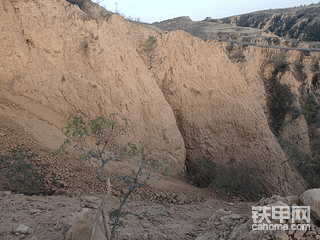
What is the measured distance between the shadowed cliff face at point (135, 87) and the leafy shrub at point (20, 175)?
1.21m

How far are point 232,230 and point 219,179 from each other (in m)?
4.32

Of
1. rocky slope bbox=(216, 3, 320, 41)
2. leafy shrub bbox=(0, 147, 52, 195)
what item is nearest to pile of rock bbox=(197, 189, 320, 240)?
leafy shrub bbox=(0, 147, 52, 195)

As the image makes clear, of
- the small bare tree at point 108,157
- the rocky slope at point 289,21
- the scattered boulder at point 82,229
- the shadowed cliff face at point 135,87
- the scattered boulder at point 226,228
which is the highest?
the rocky slope at point 289,21

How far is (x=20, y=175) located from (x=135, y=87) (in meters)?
5.36

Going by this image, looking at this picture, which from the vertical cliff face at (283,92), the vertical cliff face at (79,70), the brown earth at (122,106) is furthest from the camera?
the vertical cliff face at (283,92)

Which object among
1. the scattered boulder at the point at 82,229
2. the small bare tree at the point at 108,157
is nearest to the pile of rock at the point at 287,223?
the small bare tree at the point at 108,157

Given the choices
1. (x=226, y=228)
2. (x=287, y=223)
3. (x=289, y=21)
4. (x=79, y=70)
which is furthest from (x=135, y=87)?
(x=289, y=21)

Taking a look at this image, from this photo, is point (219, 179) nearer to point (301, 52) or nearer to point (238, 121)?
point (238, 121)

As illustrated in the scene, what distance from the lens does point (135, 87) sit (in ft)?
30.4

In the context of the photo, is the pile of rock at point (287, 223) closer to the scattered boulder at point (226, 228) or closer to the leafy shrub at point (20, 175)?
the scattered boulder at point (226, 228)

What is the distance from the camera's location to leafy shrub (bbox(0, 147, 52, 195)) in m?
5.14

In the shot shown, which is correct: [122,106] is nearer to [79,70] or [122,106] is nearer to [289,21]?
[79,70]

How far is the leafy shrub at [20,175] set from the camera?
5137mm

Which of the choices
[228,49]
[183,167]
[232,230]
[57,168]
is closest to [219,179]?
[183,167]
